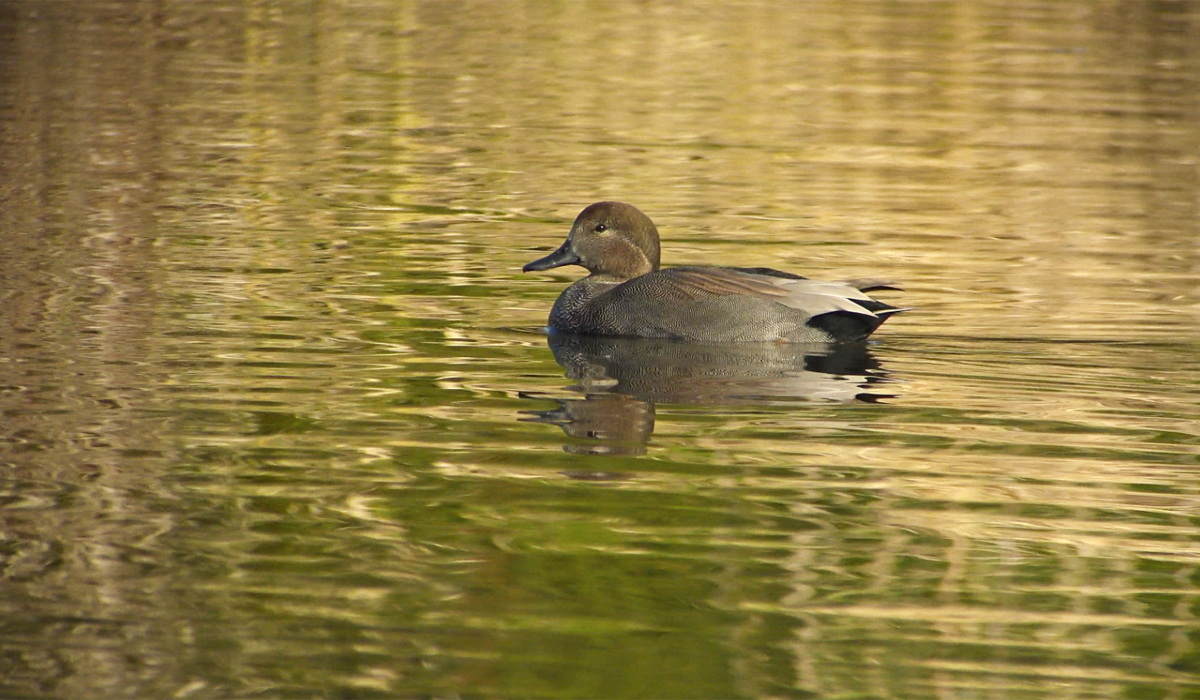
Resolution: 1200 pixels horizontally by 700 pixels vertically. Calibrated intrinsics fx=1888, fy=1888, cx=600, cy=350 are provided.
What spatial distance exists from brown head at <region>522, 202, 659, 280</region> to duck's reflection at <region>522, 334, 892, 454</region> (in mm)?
704

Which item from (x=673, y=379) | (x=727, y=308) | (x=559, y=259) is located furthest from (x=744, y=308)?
(x=559, y=259)

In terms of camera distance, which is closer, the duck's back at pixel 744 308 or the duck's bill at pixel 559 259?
the duck's back at pixel 744 308

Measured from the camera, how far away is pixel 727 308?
9570 mm

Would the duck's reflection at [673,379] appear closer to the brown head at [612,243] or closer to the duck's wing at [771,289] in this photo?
the duck's wing at [771,289]

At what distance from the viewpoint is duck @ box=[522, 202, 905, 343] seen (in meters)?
9.48

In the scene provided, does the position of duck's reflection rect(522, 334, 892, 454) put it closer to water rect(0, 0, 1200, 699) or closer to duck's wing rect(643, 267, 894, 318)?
water rect(0, 0, 1200, 699)

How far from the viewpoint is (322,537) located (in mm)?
6023

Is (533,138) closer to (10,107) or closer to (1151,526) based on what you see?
(10,107)

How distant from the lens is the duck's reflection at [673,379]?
25.5 feet

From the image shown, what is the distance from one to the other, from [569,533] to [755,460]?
3.98 ft

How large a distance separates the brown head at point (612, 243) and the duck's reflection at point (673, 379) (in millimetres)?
704

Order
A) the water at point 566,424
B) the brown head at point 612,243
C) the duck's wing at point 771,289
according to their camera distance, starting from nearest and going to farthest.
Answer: the water at point 566,424, the duck's wing at point 771,289, the brown head at point 612,243

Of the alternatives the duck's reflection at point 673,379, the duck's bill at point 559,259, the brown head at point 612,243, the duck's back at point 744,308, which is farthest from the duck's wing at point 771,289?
the duck's bill at point 559,259

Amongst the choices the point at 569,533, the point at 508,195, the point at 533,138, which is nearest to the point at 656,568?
the point at 569,533
